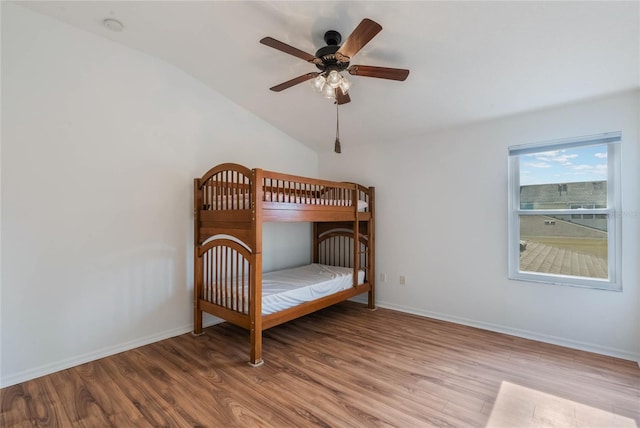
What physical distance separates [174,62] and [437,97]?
261 centimetres

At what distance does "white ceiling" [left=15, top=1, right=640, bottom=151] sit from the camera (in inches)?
76.6

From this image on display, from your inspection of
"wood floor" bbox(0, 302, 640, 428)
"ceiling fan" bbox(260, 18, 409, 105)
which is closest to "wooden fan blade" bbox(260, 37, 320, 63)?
"ceiling fan" bbox(260, 18, 409, 105)

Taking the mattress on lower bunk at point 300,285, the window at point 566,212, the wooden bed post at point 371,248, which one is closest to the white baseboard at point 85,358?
the mattress on lower bunk at point 300,285

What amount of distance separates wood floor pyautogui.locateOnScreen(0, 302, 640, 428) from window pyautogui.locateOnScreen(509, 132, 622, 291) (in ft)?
2.36

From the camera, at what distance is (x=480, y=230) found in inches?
128

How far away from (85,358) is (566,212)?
4.47 m

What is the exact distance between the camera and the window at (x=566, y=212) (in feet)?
8.67

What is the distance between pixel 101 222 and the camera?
258 centimetres

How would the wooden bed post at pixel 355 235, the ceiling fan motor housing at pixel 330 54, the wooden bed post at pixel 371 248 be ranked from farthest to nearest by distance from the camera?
the wooden bed post at pixel 371 248 → the wooden bed post at pixel 355 235 → the ceiling fan motor housing at pixel 330 54

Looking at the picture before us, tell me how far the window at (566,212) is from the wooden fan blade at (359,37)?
6.92 ft

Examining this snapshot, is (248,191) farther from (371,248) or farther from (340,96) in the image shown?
(371,248)

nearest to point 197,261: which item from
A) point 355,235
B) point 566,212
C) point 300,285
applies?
point 300,285

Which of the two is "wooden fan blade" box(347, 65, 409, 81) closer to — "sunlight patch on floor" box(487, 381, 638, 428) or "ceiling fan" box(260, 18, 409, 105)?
"ceiling fan" box(260, 18, 409, 105)

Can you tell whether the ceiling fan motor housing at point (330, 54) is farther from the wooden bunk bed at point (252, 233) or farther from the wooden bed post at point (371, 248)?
the wooden bed post at point (371, 248)
